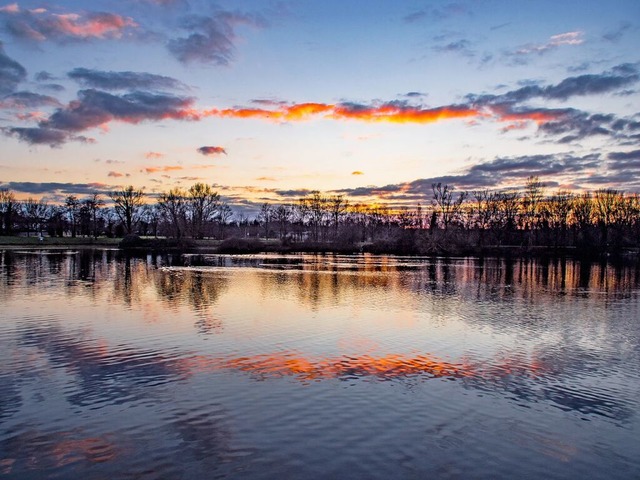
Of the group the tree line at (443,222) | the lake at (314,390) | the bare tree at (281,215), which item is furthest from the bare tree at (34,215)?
the lake at (314,390)

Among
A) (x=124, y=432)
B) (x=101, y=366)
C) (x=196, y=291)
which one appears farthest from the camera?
(x=196, y=291)

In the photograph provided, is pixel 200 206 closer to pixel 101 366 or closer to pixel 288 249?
pixel 288 249

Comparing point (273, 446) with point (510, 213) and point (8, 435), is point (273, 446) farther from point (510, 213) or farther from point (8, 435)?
point (510, 213)

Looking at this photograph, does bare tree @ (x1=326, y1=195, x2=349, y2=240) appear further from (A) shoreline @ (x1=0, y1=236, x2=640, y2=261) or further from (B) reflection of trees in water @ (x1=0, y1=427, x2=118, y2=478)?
(B) reflection of trees in water @ (x1=0, y1=427, x2=118, y2=478)

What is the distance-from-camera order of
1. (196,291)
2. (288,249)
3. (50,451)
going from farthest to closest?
(288,249) → (196,291) → (50,451)

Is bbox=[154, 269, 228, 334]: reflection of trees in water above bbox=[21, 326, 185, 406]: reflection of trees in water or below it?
above

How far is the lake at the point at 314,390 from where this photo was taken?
8.49 metres

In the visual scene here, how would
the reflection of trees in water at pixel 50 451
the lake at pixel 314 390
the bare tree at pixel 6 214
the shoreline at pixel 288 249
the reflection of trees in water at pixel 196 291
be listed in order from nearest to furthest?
1. the reflection of trees in water at pixel 50 451
2. the lake at pixel 314 390
3. the reflection of trees in water at pixel 196 291
4. the shoreline at pixel 288 249
5. the bare tree at pixel 6 214

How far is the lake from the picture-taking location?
849 centimetres

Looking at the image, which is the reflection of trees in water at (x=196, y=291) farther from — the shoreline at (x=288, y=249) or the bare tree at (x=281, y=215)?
the bare tree at (x=281, y=215)

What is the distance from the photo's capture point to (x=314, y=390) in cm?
1204

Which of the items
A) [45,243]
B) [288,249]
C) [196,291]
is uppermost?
[45,243]

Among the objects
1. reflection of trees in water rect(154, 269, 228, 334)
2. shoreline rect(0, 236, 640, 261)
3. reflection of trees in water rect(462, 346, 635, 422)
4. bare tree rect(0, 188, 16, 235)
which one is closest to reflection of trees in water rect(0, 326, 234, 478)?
reflection of trees in water rect(154, 269, 228, 334)

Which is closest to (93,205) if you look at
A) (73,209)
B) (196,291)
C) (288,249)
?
(73,209)
